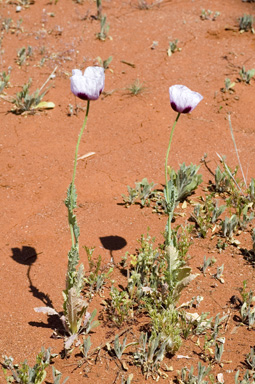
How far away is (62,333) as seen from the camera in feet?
9.24

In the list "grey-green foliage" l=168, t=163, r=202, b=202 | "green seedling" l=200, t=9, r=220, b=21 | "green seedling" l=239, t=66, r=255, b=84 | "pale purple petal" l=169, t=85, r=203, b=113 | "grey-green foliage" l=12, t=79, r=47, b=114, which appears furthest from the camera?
"green seedling" l=200, t=9, r=220, b=21

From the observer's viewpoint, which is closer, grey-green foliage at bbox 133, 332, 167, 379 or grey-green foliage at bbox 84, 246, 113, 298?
grey-green foliage at bbox 133, 332, 167, 379

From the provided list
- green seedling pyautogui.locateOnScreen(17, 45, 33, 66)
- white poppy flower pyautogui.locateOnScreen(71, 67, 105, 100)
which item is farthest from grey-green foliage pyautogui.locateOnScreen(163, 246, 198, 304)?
green seedling pyautogui.locateOnScreen(17, 45, 33, 66)

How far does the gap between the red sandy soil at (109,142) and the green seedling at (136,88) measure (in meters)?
0.05

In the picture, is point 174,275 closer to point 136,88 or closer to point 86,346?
point 86,346

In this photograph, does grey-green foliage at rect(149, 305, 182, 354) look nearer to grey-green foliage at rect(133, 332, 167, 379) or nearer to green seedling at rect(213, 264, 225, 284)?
grey-green foliage at rect(133, 332, 167, 379)

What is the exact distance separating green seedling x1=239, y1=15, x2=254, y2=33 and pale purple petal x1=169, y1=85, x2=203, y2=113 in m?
3.67

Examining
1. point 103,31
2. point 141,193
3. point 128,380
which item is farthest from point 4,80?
point 128,380

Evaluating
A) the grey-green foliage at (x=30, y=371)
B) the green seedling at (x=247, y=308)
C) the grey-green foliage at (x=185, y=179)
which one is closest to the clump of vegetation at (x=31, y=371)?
the grey-green foliage at (x=30, y=371)

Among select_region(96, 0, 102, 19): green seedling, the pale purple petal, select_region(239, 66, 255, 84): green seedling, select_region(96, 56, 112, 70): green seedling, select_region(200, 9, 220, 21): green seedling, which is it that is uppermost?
the pale purple petal

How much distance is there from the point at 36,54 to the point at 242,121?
2207mm

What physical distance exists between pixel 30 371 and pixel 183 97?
4.84 ft

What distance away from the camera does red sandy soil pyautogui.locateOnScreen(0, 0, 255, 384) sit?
115 inches

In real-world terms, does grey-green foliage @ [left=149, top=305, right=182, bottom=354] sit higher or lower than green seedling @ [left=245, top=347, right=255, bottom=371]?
higher
